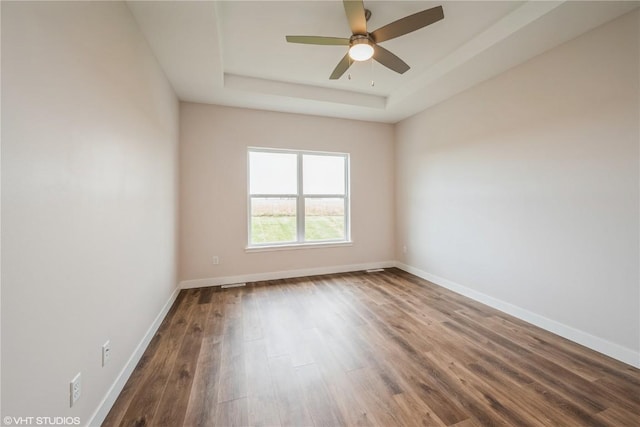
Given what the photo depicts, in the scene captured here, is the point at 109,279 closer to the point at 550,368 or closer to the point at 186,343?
the point at 186,343

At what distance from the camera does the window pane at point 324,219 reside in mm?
4281

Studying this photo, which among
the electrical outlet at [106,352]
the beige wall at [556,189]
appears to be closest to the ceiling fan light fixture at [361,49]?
the beige wall at [556,189]

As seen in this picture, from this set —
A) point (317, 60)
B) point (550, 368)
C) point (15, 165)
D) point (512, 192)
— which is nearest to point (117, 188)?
point (15, 165)

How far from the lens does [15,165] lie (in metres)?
0.88

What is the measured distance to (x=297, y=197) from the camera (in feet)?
13.8

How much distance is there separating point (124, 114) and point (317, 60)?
2002 mm

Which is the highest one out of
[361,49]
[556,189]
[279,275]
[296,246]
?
[361,49]

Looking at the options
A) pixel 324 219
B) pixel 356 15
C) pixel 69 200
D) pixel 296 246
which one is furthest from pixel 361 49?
pixel 296 246

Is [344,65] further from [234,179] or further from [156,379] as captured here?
[156,379]

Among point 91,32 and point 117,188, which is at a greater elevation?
point 91,32

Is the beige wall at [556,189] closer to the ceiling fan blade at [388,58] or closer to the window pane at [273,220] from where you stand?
the ceiling fan blade at [388,58]

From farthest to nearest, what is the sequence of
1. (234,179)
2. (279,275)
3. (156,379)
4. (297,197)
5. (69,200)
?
(297,197) < (279,275) < (234,179) < (156,379) < (69,200)

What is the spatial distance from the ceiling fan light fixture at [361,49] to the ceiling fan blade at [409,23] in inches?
3.0

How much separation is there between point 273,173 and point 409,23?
276 centimetres
